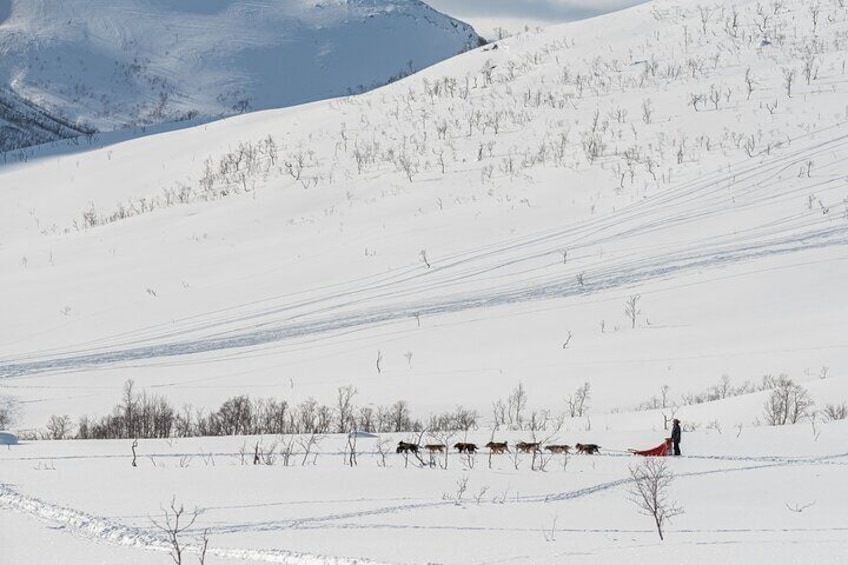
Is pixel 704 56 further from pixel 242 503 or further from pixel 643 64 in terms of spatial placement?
pixel 242 503

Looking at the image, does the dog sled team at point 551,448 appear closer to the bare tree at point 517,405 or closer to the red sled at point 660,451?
the red sled at point 660,451

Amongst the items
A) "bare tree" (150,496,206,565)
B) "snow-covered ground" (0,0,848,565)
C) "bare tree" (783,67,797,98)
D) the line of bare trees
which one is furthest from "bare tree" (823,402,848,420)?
"bare tree" (783,67,797,98)

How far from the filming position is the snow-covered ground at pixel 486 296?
388 inches

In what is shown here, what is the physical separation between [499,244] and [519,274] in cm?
209

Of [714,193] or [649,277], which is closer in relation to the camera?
[649,277]

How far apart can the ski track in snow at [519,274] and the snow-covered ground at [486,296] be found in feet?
0.31

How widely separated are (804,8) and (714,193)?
1756 centimetres

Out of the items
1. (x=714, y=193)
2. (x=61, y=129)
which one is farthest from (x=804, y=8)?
(x=61, y=129)

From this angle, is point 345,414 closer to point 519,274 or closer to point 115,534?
point 519,274

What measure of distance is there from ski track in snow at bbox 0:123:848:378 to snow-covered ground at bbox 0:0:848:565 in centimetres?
Result: 10

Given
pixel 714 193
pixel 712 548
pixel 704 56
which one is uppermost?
pixel 704 56

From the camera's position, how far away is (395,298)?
2770 centimetres

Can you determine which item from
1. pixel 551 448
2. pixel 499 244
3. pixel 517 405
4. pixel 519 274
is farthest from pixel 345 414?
pixel 499 244

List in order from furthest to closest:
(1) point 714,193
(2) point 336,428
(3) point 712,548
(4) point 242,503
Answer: (1) point 714,193 < (2) point 336,428 < (4) point 242,503 < (3) point 712,548
